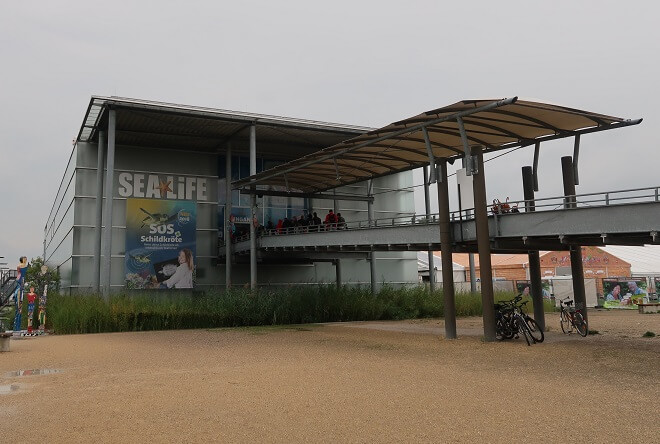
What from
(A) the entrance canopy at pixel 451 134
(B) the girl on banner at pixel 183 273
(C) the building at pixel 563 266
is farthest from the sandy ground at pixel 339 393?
(C) the building at pixel 563 266

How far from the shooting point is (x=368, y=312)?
90.6 ft

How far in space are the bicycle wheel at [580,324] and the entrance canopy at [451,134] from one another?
18.7 feet

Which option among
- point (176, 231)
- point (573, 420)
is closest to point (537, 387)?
point (573, 420)

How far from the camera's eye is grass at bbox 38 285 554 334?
21.7m

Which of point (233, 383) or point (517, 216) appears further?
point (517, 216)

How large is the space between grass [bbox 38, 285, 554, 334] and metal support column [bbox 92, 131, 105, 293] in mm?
2909

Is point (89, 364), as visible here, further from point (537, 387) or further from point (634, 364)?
point (634, 364)

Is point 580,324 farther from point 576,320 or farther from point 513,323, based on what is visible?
point 513,323

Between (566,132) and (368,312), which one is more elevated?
(566,132)

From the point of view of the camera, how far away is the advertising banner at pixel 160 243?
30.6 m

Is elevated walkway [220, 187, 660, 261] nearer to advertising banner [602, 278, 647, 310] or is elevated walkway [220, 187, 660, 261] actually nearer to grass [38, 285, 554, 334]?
grass [38, 285, 554, 334]

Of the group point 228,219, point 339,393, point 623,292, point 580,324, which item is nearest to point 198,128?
point 228,219

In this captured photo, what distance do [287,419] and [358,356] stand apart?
6.21m

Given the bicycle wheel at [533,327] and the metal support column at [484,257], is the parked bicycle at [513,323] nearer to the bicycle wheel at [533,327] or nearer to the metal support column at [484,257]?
the bicycle wheel at [533,327]
